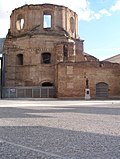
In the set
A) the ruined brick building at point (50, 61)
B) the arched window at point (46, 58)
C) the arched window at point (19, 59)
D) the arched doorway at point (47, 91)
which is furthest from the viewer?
the arched window at point (19, 59)

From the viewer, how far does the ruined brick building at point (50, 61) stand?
42309mm

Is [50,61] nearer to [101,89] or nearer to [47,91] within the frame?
[47,91]

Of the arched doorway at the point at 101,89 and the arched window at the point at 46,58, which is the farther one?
the arched window at the point at 46,58

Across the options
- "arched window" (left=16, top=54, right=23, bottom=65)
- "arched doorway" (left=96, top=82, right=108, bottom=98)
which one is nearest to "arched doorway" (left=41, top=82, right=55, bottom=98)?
"arched doorway" (left=96, top=82, right=108, bottom=98)

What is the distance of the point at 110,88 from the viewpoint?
43.0 meters

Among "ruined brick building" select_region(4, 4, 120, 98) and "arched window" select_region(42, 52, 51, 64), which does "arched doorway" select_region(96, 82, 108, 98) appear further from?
"arched window" select_region(42, 52, 51, 64)

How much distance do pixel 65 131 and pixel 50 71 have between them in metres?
38.1

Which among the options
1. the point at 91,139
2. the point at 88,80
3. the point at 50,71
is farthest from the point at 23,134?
the point at 50,71

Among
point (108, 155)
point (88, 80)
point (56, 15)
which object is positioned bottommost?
point (108, 155)

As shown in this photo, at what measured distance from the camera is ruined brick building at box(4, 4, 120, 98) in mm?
42309

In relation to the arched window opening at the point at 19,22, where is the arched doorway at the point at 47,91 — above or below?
below

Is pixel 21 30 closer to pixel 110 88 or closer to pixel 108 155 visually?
pixel 110 88

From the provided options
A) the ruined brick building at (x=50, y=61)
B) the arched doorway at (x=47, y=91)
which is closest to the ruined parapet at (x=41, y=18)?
the ruined brick building at (x=50, y=61)

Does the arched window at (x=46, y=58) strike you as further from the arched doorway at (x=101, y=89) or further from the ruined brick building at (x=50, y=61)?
the arched doorway at (x=101, y=89)
